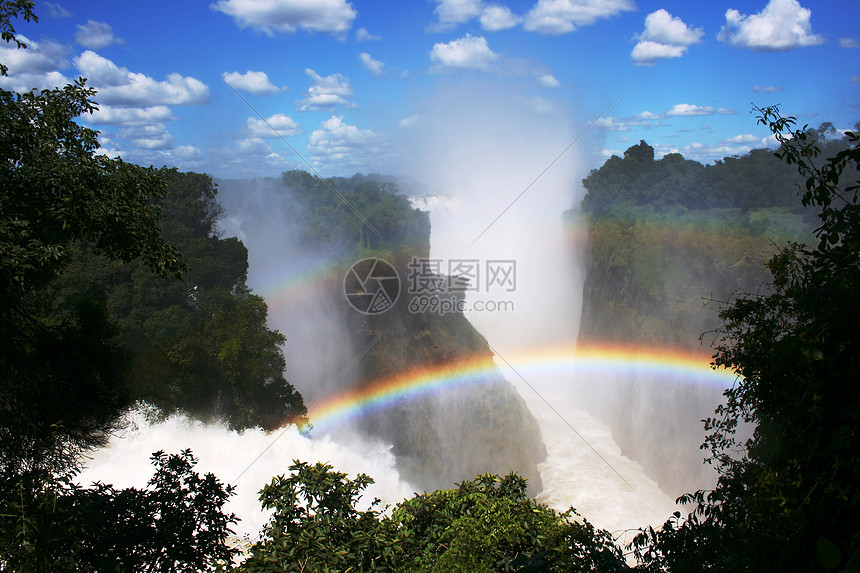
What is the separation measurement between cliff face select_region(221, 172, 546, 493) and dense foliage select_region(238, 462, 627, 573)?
23.4 m

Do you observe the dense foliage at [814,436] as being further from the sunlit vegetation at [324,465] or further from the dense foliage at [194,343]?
the dense foliage at [194,343]

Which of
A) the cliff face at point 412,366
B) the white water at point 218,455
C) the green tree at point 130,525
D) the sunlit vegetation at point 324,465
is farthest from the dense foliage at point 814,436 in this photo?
the cliff face at point 412,366

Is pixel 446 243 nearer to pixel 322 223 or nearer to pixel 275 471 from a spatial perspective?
pixel 322 223

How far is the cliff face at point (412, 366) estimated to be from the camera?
32.8 m

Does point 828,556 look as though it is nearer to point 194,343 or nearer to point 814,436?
point 814,436

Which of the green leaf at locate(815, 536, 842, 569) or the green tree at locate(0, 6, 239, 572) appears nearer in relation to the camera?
the green leaf at locate(815, 536, 842, 569)

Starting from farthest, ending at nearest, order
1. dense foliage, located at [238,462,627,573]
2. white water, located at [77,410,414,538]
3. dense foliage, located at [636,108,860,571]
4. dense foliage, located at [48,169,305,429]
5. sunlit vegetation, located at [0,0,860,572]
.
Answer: dense foliage, located at [48,169,305,429], white water, located at [77,410,414,538], dense foliage, located at [238,462,627,573], sunlit vegetation, located at [0,0,860,572], dense foliage, located at [636,108,860,571]

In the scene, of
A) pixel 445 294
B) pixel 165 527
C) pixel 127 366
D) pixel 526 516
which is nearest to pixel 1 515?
pixel 165 527

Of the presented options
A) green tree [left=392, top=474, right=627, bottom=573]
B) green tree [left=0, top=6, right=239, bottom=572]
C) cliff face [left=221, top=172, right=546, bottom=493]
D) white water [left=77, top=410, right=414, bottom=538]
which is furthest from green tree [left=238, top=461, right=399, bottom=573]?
cliff face [left=221, top=172, right=546, bottom=493]

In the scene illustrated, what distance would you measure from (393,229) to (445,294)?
9013mm

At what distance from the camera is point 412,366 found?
36.3 meters

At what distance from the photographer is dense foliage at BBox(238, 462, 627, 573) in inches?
231

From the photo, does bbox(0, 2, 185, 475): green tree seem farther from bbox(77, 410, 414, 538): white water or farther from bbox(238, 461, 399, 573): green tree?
bbox(77, 410, 414, 538): white water

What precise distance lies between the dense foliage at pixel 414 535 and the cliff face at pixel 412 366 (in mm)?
23356
